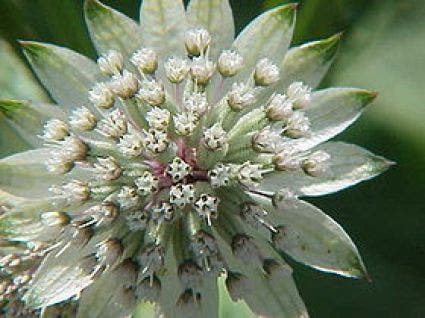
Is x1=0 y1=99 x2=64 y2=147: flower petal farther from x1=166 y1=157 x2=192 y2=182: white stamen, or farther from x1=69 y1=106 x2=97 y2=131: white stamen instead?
x1=166 y1=157 x2=192 y2=182: white stamen

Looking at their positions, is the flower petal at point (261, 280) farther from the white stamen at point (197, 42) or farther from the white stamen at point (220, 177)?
the white stamen at point (197, 42)

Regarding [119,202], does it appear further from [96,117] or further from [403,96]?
[403,96]

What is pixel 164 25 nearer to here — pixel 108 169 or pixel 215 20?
pixel 215 20

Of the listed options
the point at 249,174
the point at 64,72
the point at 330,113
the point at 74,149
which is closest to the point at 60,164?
the point at 74,149

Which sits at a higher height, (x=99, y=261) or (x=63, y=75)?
(x=63, y=75)

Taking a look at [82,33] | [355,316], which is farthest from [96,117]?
[355,316]

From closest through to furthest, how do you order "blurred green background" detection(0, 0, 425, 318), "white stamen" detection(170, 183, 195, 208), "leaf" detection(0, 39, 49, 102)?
"white stamen" detection(170, 183, 195, 208) < "blurred green background" detection(0, 0, 425, 318) < "leaf" detection(0, 39, 49, 102)

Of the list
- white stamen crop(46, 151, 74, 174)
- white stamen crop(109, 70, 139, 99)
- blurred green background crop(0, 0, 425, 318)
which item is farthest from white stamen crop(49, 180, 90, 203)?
blurred green background crop(0, 0, 425, 318)
